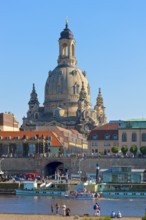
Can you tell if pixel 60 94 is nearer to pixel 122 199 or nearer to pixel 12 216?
pixel 122 199

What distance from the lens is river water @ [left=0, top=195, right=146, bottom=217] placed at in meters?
73.9

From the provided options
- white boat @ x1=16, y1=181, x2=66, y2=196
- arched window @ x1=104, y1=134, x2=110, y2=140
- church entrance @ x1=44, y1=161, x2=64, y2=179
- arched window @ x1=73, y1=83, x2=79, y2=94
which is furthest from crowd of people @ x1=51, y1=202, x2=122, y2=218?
arched window @ x1=73, y1=83, x2=79, y2=94

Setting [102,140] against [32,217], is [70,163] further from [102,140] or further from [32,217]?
[32,217]

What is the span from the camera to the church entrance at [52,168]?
12695cm

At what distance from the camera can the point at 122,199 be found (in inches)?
3593

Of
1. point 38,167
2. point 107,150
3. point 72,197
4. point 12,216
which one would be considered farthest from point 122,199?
point 107,150

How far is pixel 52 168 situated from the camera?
434 feet

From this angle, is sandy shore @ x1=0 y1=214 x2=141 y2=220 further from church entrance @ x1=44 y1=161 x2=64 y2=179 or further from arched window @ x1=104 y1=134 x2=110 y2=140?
arched window @ x1=104 y1=134 x2=110 y2=140

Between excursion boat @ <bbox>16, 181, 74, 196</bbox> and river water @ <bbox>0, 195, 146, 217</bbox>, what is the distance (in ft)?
10.1

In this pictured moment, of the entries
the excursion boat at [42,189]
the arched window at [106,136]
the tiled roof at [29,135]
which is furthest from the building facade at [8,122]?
the excursion boat at [42,189]

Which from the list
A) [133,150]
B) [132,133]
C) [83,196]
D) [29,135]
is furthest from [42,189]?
[29,135]

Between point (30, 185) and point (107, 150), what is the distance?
38.7 meters

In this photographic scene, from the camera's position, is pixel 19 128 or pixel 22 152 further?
pixel 19 128

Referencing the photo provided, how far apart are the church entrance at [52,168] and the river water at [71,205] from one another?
108 feet
